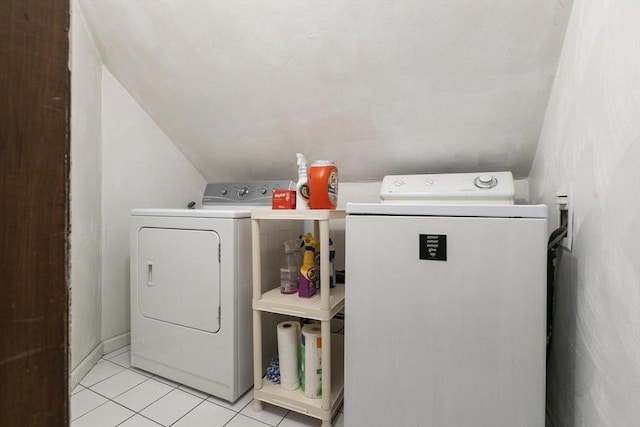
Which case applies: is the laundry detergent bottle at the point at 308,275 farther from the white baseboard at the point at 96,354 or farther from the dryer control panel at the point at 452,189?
the white baseboard at the point at 96,354

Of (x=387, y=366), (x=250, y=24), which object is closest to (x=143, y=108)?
(x=250, y=24)

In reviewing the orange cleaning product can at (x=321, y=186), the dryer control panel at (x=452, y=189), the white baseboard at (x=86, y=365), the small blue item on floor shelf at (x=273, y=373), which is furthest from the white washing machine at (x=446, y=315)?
the white baseboard at (x=86, y=365)

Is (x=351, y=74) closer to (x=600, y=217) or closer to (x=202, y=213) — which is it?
(x=202, y=213)

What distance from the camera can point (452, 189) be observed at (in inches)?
65.4

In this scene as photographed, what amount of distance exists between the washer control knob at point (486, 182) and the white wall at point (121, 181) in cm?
211

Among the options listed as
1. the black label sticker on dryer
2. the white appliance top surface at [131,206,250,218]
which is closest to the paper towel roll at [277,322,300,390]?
the white appliance top surface at [131,206,250,218]

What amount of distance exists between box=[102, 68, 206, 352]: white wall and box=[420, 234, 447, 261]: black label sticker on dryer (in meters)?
1.92

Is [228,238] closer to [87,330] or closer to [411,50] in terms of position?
[87,330]

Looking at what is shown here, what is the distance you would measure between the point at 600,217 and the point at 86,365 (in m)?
2.47

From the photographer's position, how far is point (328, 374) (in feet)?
4.48

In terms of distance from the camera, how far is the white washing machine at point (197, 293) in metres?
1.54

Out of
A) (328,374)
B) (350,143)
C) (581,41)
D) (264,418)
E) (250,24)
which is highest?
(250,24)

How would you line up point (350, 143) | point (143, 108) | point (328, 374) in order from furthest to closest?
point (143, 108)
point (350, 143)
point (328, 374)

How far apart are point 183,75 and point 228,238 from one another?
1.04 meters
